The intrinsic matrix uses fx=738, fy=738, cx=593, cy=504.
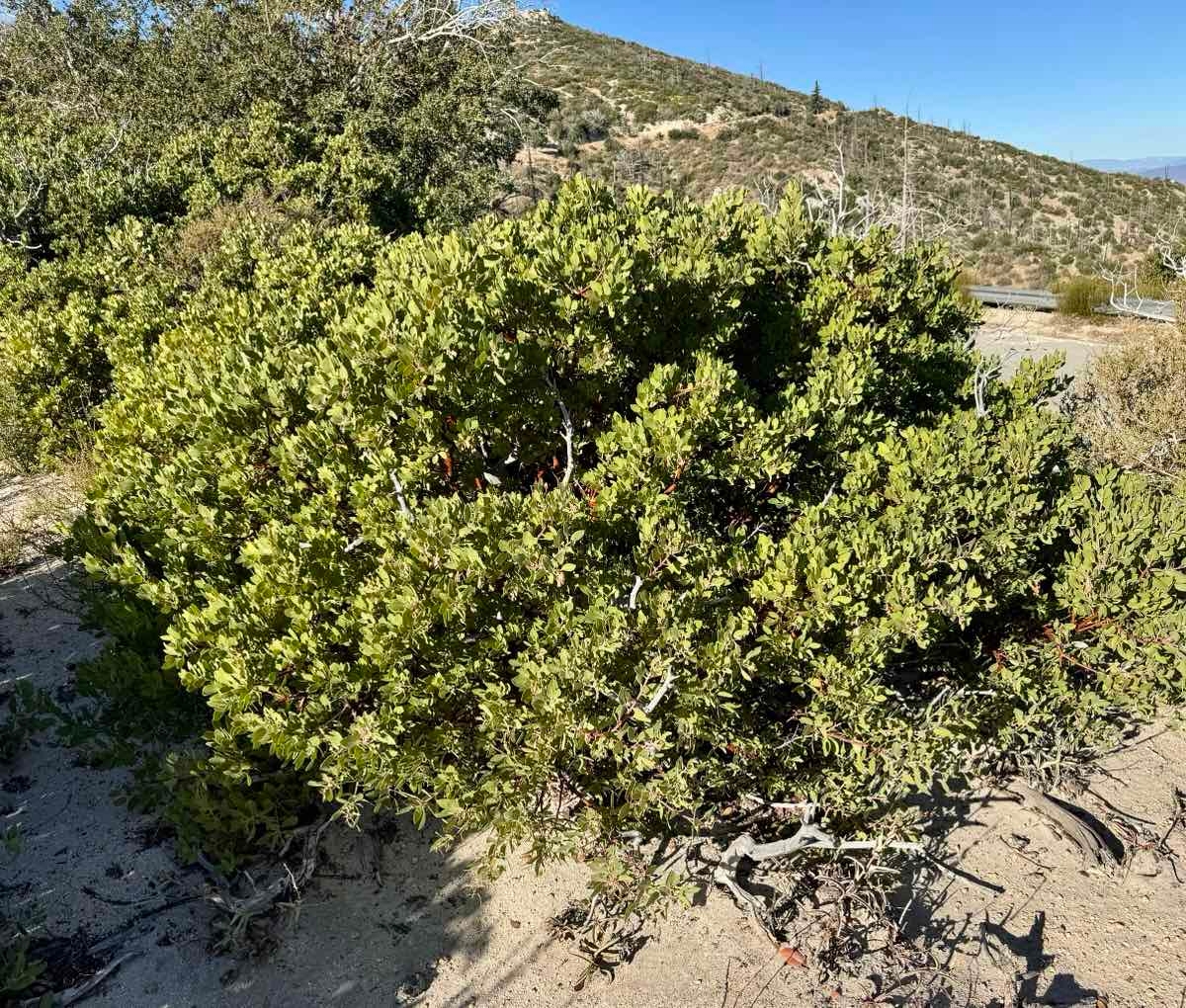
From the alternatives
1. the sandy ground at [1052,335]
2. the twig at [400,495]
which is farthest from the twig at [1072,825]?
the sandy ground at [1052,335]

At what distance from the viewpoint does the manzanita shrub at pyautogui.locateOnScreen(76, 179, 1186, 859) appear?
3.76m

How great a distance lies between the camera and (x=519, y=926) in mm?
4598

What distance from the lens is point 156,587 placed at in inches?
179

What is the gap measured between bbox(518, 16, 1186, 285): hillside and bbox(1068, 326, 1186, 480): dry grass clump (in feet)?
72.7

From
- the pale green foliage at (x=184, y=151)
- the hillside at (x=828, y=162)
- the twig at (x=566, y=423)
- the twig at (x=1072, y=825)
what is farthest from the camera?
the hillside at (x=828, y=162)

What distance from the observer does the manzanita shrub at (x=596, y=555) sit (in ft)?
12.3

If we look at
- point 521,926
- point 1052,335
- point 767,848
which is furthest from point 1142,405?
point 1052,335

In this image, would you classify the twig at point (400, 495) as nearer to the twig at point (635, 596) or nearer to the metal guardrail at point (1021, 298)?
the twig at point (635, 596)

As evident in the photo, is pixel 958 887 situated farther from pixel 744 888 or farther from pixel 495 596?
pixel 495 596

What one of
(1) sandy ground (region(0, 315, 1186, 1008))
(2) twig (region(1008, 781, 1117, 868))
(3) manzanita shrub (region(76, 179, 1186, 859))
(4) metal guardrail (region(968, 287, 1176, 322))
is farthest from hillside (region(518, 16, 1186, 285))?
(1) sandy ground (region(0, 315, 1186, 1008))

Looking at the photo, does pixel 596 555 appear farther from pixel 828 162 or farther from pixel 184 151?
pixel 828 162

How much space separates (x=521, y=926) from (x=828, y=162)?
1340 inches

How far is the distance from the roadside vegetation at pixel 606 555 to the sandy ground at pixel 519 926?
36 cm

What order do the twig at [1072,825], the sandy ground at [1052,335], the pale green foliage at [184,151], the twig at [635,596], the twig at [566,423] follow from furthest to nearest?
the sandy ground at [1052,335], the pale green foliage at [184,151], the twig at [1072,825], the twig at [566,423], the twig at [635,596]
